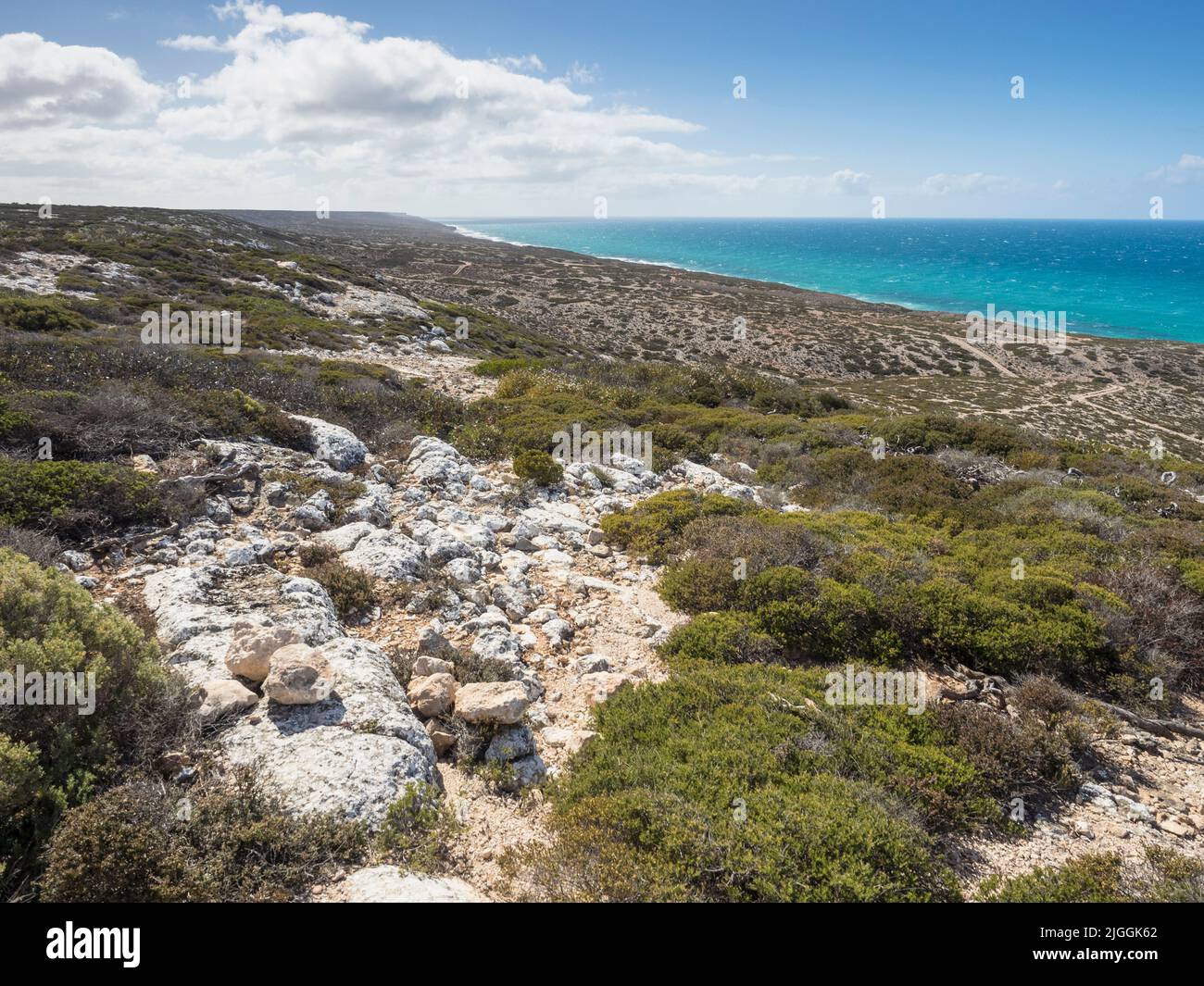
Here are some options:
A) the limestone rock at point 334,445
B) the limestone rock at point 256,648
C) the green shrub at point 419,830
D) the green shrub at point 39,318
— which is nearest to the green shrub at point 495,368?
the limestone rock at point 334,445

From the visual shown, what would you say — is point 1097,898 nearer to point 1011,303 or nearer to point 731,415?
point 731,415

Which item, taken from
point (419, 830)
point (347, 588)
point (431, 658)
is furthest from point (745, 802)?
point (347, 588)

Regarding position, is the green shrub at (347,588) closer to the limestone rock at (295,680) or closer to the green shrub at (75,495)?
the limestone rock at (295,680)

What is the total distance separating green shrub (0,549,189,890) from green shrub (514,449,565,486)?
279 inches

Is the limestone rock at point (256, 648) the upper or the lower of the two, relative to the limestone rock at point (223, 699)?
upper

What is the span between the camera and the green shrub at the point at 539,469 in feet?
37.0

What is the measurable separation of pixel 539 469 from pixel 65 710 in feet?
26.5

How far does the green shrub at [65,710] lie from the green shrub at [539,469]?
7.09 meters

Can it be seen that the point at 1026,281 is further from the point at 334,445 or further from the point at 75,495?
the point at 75,495

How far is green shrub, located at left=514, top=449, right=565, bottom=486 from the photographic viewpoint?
37.0 feet

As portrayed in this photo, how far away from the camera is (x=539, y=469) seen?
11.3 m

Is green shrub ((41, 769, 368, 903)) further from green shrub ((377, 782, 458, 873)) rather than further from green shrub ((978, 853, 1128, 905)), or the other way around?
green shrub ((978, 853, 1128, 905))

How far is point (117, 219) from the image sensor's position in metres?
52.2
